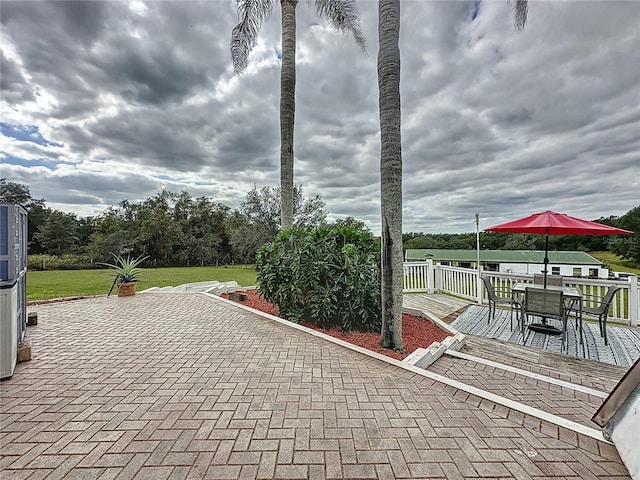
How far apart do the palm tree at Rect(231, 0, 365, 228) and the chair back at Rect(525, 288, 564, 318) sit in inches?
204

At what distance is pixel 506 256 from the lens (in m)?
30.9

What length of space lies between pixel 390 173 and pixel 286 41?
5.45 m

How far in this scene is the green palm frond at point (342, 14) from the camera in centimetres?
733

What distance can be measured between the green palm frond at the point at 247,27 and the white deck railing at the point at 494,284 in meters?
7.89

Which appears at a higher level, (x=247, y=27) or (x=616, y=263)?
(x=247, y=27)

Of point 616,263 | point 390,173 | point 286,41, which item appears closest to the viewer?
point 390,173

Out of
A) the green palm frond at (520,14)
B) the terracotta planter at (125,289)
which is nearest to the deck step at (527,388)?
the green palm frond at (520,14)

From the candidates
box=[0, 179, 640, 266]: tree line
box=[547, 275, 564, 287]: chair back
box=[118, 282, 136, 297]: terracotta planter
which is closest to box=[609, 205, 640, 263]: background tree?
box=[0, 179, 640, 266]: tree line

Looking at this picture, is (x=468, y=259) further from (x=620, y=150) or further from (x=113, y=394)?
(x=113, y=394)

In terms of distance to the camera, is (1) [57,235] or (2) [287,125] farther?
(1) [57,235]

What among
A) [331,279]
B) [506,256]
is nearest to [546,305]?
[331,279]

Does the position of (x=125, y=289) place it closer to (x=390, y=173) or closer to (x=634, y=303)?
(x=390, y=173)

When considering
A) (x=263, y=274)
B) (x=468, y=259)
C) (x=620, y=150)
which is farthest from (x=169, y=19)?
(x=468, y=259)

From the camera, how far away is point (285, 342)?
4.17 metres
